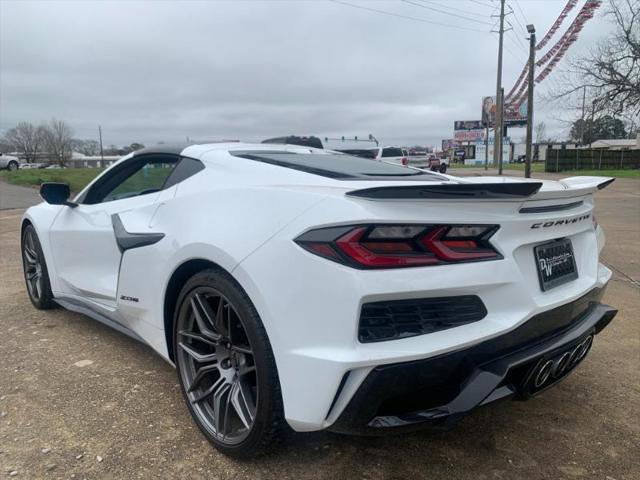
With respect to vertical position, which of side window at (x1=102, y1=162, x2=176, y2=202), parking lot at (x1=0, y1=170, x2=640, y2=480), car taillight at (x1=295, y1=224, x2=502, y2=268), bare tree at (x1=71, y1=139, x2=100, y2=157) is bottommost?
parking lot at (x1=0, y1=170, x2=640, y2=480)

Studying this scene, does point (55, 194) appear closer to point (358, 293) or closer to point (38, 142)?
point (358, 293)

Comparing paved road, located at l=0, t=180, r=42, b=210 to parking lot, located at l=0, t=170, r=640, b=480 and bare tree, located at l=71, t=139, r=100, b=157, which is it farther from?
bare tree, located at l=71, t=139, r=100, b=157

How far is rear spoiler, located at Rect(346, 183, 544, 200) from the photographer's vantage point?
185cm

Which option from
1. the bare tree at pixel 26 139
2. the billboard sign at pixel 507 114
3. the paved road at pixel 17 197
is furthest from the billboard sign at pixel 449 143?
the paved road at pixel 17 197

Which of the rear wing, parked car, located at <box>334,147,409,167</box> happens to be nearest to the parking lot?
the rear wing

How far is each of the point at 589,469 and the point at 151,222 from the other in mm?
2336

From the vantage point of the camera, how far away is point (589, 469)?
2.25 metres

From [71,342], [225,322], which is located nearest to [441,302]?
[225,322]

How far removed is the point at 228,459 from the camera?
2287 mm

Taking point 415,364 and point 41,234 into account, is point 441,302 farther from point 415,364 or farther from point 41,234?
point 41,234

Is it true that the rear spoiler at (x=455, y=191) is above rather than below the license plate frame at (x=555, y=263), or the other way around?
above

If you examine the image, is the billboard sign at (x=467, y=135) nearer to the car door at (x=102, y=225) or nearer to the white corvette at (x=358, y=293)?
the car door at (x=102, y=225)

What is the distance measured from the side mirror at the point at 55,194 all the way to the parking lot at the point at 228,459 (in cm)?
98

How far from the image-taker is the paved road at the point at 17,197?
15.2m
